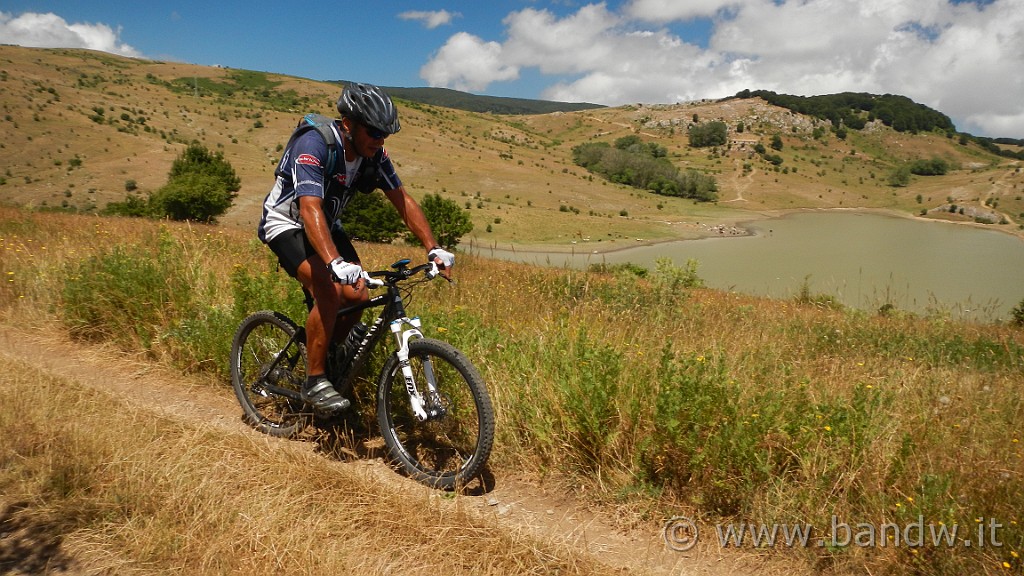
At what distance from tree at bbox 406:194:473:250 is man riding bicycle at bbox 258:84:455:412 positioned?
34.6 m

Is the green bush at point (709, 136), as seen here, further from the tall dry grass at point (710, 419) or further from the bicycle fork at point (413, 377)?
the bicycle fork at point (413, 377)

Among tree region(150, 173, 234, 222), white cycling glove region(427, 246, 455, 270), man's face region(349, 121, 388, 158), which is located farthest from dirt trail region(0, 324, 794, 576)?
tree region(150, 173, 234, 222)

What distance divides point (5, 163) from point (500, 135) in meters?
107

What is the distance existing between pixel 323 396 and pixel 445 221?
3905cm

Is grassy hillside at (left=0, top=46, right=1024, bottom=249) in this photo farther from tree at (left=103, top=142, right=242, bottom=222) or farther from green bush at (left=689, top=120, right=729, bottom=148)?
tree at (left=103, top=142, right=242, bottom=222)

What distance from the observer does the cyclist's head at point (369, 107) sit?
3639mm

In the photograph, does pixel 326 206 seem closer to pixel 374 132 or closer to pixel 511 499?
pixel 374 132

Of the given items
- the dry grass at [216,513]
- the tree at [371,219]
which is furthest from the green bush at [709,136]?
the dry grass at [216,513]

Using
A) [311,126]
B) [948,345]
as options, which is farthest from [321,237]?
[948,345]

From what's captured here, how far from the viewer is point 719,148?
6398 inches

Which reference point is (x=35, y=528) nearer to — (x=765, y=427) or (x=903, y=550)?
(x=765, y=427)

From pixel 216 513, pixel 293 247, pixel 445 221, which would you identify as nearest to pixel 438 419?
pixel 216 513

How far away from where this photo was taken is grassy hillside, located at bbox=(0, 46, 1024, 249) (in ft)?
229

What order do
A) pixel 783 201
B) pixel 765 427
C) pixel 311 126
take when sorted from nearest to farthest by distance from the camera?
pixel 765 427, pixel 311 126, pixel 783 201
